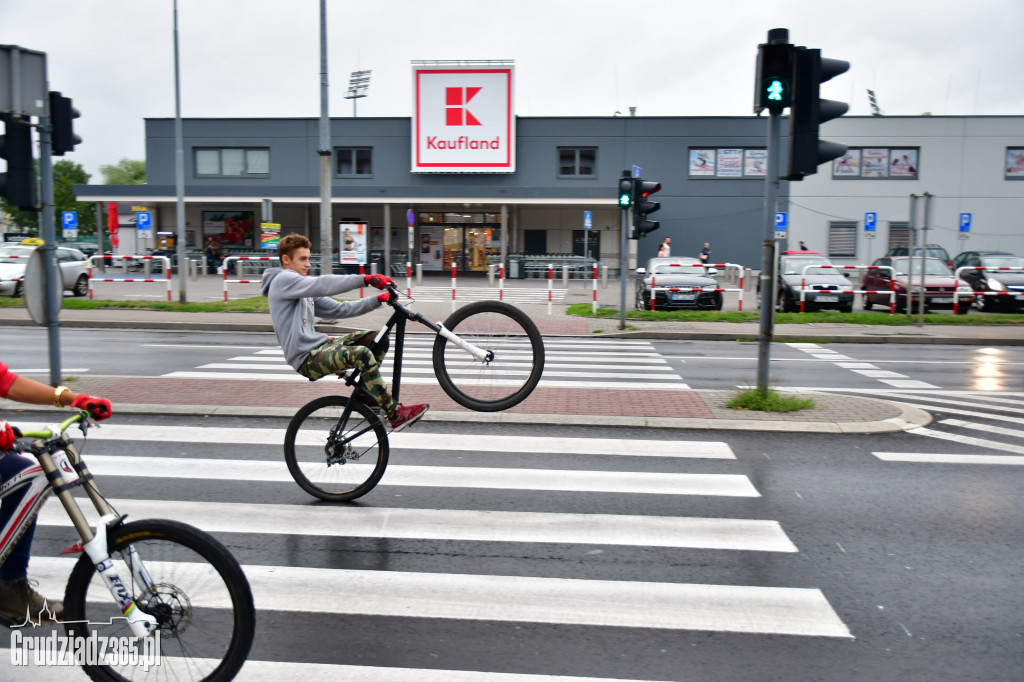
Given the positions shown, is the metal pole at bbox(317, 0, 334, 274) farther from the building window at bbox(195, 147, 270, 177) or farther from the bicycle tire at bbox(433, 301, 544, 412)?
the building window at bbox(195, 147, 270, 177)

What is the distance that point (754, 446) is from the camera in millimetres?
7754

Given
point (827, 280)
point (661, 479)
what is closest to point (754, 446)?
point (661, 479)

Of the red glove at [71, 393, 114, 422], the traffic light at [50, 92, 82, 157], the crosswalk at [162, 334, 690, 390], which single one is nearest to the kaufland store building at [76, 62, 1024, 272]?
the crosswalk at [162, 334, 690, 390]

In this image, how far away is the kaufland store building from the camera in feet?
137

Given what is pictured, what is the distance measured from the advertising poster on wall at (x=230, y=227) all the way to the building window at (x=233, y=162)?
7.35ft

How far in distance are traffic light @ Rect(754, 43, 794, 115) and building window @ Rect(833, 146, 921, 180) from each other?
36.9 m

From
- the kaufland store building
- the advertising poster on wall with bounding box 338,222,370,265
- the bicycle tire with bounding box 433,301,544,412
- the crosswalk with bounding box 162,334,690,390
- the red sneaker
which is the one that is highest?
the kaufland store building

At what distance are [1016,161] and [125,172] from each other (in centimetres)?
12881

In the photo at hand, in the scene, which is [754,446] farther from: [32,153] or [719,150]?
[719,150]

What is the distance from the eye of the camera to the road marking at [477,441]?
294 inches

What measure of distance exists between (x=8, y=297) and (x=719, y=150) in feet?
108

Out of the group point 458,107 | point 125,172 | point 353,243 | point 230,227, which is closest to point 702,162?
point 458,107

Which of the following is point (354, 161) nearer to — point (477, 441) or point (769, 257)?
point (769, 257)

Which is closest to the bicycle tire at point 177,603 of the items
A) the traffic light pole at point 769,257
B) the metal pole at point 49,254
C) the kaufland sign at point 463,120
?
the metal pole at point 49,254
